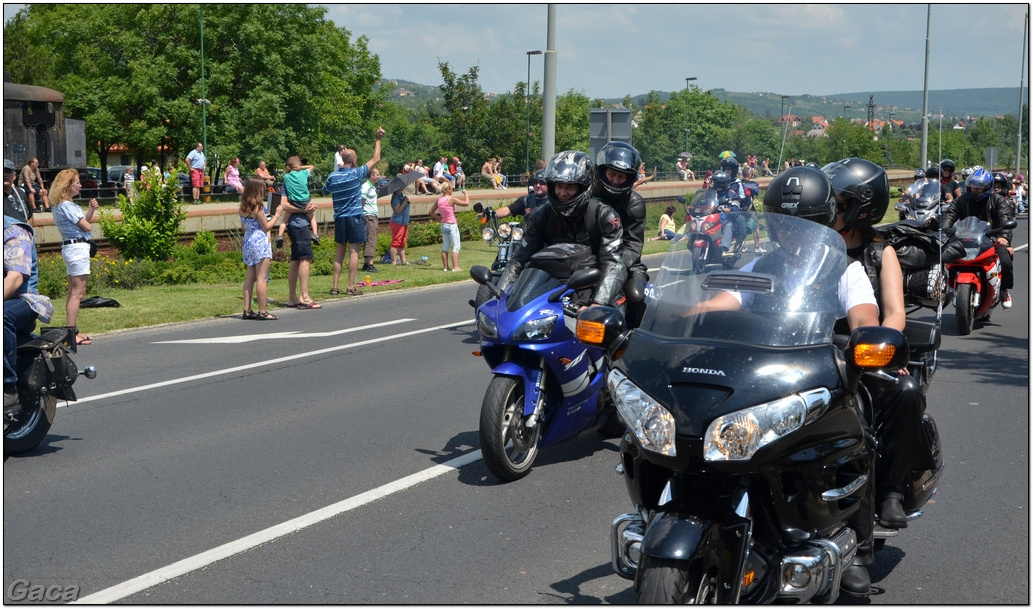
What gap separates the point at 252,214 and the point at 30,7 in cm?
5346

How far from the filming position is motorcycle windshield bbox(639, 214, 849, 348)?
393 centimetres

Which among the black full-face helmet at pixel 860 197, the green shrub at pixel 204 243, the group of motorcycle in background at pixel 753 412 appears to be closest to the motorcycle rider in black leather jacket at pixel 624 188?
the black full-face helmet at pixel 860 197

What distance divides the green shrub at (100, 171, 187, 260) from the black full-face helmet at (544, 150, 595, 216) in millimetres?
12834

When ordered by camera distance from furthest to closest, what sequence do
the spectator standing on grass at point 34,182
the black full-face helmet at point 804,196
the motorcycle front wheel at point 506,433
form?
the spectator standing on grass at point 34,182, the motorcycle front wheel at point 506,433, the black full-face helmet at point 804,196

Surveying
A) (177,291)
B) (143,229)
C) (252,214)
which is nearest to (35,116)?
(143,229)

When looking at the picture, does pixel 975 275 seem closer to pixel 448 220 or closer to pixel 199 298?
pixel 448 220

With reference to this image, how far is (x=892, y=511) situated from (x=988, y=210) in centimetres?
1027

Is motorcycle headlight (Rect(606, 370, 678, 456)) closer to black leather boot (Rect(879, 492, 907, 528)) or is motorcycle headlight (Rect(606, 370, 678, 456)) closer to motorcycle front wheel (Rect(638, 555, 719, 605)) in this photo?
motorcycle front wheel (Rect(638, 555, 719, 605))

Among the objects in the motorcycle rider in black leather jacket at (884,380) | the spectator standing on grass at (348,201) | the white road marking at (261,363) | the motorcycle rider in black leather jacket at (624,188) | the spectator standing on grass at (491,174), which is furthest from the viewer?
the spectator standing on grass at (491,174)

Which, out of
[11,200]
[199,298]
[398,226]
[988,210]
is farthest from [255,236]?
[988,210]

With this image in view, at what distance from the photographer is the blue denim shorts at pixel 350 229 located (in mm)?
15586

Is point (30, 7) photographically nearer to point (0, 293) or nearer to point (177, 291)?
point (177, 291)

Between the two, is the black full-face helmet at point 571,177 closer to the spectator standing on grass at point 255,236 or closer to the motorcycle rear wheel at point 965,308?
the spectator standing on grass at point 255,236

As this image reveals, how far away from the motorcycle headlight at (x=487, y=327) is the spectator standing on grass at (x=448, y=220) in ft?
40.9
